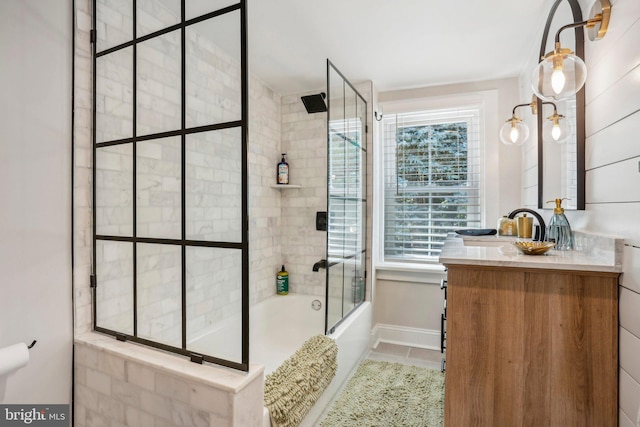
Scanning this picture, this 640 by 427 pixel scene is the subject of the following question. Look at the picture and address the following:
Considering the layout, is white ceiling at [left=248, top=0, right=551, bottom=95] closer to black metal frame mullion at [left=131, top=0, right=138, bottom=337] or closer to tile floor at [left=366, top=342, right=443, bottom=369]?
black metal frame mullion at [left=131, top=0, right=138, bottom=337]

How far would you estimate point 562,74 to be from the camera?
1.28 metres

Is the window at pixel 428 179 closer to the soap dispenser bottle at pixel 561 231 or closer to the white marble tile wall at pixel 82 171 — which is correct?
the soap dispenser bottle at pixel 561 231

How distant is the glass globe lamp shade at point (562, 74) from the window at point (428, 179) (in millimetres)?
1743

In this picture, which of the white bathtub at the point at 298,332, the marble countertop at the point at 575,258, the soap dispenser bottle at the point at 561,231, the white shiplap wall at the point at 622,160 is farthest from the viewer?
the white bathtub at the point at 298,332

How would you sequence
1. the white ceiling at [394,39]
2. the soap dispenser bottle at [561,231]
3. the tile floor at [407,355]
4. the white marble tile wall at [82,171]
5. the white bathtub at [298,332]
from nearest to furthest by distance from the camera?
the white marble tile wall at [82,171]
the soap dispenser bottle at [561,231]
the white ceiling at [394,39]
the white bathtub at [298,332]
the tile floor at [407,355]

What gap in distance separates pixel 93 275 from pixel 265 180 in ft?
5.55

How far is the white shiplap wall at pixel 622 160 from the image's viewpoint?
1.13m

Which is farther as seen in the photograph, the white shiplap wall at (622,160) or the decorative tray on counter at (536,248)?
the decorative tray on counter at (536,248)

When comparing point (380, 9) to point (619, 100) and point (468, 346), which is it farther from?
point (468, 346)

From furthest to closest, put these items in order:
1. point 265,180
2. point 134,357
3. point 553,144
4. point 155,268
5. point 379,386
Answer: point 265,180
point 379,386
point 553,144
point 155,268
point 134,357

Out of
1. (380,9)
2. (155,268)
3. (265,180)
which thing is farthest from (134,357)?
(380,9)

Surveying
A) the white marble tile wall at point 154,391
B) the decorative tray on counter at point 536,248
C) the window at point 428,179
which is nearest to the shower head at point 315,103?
the window at point 428,179

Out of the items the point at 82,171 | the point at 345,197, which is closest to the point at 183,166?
the point at 82,171

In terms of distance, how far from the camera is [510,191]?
2.86m
